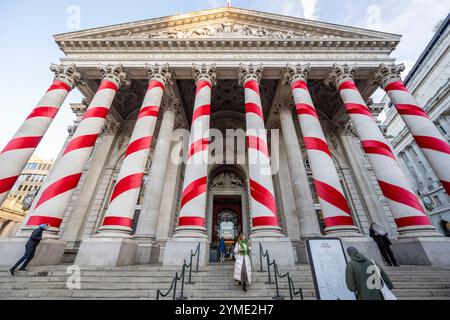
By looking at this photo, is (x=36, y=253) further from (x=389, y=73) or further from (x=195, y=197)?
(x=389, y=73)

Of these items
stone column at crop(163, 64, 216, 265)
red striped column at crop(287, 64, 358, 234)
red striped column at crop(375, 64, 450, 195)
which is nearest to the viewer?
stone column at crop(163, 64, 216, 265)

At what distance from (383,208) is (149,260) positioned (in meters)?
12.6

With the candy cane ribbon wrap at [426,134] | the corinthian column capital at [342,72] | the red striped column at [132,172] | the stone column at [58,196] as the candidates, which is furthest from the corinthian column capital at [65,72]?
the candy cane ribbon wrap at [426,134]

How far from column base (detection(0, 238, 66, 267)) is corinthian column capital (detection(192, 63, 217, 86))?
8.77 meters

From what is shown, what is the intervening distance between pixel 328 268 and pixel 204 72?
30.8 ft

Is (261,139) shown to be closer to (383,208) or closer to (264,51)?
(264,51)

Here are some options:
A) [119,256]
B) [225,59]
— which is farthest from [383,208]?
[119,256]

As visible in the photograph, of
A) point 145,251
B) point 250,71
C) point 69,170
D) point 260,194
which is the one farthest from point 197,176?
point 250,71

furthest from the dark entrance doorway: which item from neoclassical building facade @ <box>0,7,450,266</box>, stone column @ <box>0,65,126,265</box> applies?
stone column @ <box>0,65,126,265</box>

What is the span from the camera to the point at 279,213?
11.2m

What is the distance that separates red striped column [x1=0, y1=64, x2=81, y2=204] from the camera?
705 cm

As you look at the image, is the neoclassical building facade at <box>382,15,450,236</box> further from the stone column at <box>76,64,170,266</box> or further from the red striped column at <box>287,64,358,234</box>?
the stone column at <box>76,64,170,266</box>

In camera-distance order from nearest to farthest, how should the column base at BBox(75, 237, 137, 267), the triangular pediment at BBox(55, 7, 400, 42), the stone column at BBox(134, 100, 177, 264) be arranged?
1. the column base at BBox(75, 237, 137, 267)
2. the stone column at BBox(134, 100, 177, 264)
3. the triangular pediment at BBox(55, 7, 400, 42)

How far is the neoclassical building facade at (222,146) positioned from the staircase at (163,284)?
2.96ft
